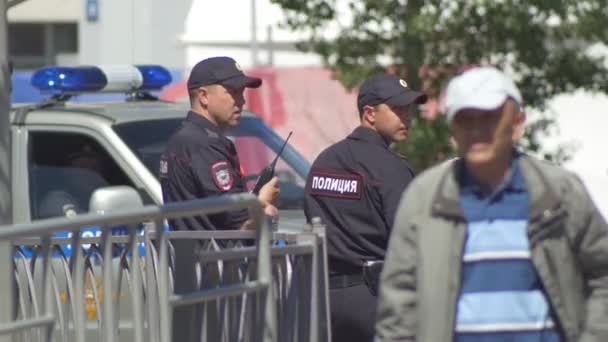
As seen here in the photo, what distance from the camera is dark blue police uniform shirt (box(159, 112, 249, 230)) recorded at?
20.7ft

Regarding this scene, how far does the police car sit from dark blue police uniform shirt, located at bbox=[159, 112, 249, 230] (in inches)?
42.1

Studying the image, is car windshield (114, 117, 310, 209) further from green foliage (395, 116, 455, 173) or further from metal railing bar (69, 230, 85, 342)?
green foliage (395, 116, 455, 173)

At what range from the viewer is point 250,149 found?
815 centimetres

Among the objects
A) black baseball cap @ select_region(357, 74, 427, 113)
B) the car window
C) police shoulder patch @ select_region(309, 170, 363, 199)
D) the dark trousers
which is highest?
black baseball cap @ select_region(357, 74, 427, 113)

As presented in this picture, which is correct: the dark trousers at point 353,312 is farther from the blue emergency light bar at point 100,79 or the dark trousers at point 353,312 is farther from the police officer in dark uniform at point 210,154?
the blue emergency light bar at point 100,79

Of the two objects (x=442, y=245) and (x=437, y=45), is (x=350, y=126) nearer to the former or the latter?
(x=437, y=45)

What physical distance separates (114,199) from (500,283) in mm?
3166

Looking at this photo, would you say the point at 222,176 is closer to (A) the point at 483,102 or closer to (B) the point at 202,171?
(B) the point at 202,171

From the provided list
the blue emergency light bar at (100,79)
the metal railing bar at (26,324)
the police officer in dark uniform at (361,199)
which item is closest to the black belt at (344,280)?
the police officer in dark uniform at (361,199)

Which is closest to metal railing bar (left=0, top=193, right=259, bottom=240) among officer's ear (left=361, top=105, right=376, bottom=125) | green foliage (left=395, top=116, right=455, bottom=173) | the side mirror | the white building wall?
officer's ear (left=361, top=105, right=376, bottom=125)

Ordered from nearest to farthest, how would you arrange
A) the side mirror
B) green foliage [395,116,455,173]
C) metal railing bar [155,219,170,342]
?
metal railing bar [155,219,170,342] < the side mirror < green foliage [395,116,455,173]

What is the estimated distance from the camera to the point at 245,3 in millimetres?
21297

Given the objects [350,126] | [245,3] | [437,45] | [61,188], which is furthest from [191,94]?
[245,3]

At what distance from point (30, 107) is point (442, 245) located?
4.45m
